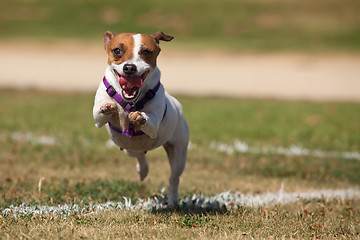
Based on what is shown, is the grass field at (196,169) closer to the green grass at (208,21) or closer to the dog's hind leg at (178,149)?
→ the dog's hind leg at (178,149)

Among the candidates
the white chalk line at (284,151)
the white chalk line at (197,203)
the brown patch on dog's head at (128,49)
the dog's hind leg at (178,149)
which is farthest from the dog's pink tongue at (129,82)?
the white chalk line at (284,151)

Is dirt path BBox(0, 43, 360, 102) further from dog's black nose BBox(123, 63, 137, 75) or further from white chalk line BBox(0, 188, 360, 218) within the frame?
dog's black nose BBox(123, 63, 137, 75)

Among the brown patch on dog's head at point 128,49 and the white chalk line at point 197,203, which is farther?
the white chalk line at point 197,203

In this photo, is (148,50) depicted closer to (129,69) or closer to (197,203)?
(129,69)

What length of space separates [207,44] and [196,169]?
27.1m

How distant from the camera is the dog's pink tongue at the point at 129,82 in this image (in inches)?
181

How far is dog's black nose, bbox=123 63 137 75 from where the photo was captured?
4509mm

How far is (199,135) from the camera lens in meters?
10.9

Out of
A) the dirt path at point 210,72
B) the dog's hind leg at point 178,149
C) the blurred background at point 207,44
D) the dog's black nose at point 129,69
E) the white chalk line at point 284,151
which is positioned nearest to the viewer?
the dog's black nose at point 129,69

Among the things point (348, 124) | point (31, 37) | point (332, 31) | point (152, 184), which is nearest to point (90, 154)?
point (152, 184)

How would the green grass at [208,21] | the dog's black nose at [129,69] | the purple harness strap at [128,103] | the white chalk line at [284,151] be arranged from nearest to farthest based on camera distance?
the dog's black nose at [129,69] < the purple harness strap at [128,103] < the white chalk line at [284,151] < the green grass at [208,21]

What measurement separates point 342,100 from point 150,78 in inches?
495

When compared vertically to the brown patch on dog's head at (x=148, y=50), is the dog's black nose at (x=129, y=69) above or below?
below

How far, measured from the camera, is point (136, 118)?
457cm
